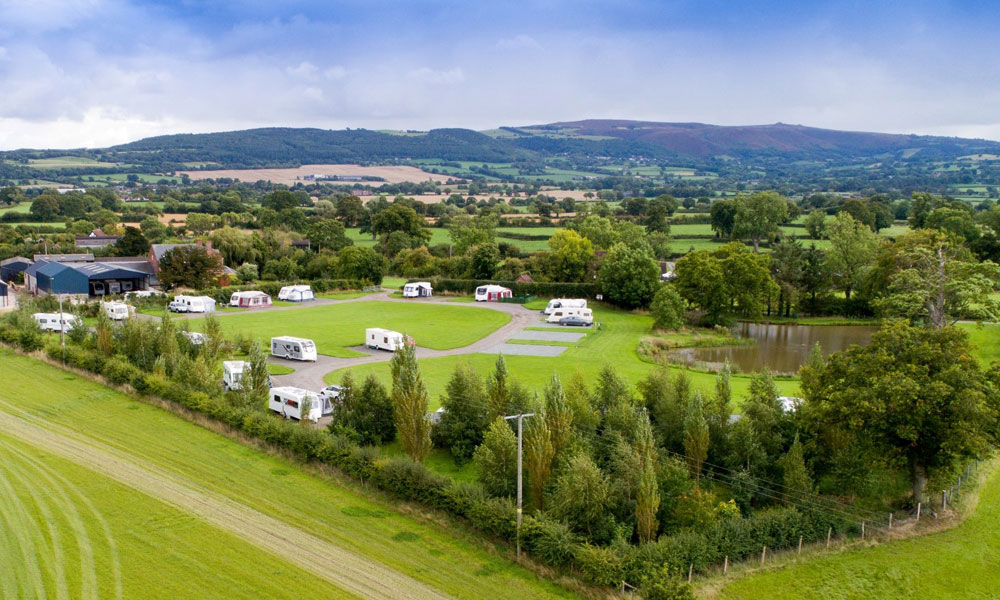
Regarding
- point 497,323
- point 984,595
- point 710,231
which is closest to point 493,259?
point 497,323

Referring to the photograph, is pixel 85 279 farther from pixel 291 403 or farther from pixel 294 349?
pixel 291 403

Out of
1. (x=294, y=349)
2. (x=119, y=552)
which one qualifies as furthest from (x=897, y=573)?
(x=294, y=349)

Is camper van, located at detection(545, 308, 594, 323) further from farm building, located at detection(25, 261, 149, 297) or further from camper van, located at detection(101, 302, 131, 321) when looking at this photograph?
farm building, located at detection(25, 261, 149, 297)

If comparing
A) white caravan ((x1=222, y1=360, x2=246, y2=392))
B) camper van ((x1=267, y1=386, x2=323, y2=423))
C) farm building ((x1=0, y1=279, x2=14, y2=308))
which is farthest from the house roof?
camper van ((x1=267, y1=386, x2=323, y2=423))

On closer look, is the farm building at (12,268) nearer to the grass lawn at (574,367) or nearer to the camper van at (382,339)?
the camper van at (382,339)

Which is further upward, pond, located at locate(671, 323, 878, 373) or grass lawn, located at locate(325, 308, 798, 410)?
grass lawn, located at locate(325, 308, 798, 410)
